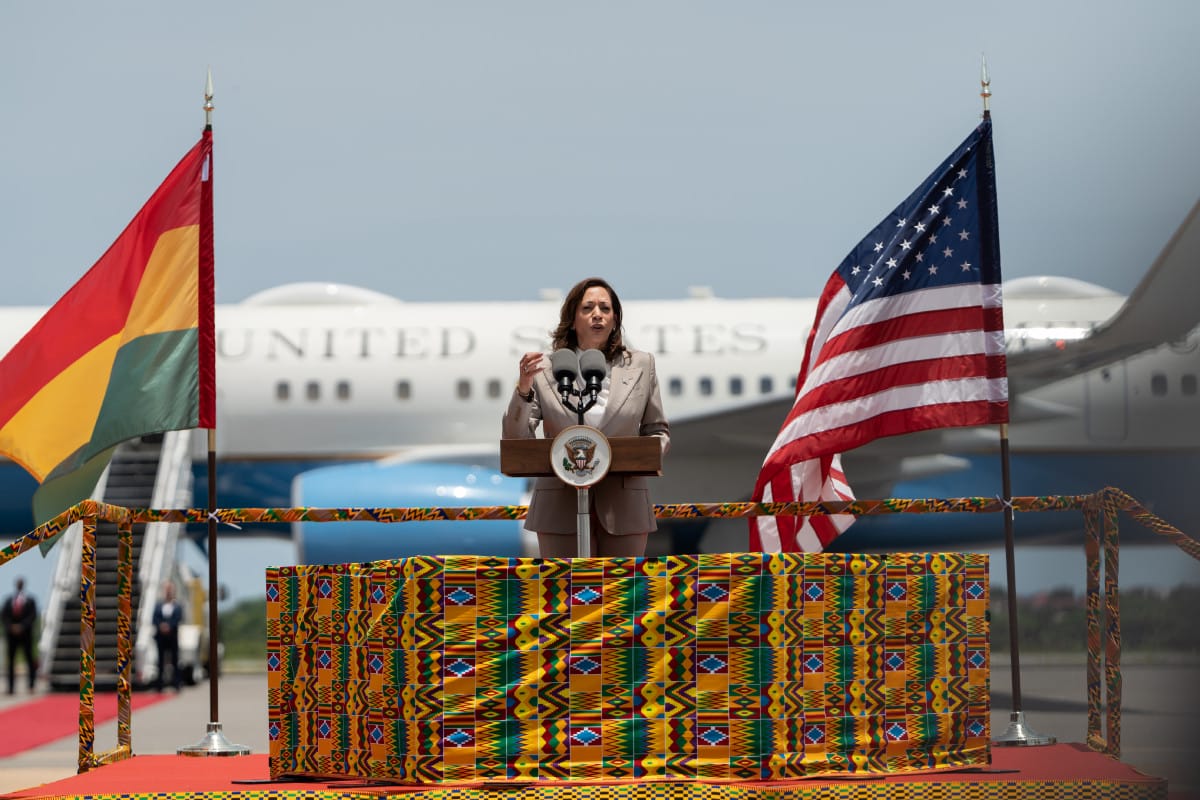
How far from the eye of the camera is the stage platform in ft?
12.4

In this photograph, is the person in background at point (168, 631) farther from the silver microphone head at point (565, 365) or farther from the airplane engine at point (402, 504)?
the silver microphone head at point (565, 365)

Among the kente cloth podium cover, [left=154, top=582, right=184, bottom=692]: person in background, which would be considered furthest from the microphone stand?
[left=154, top=582, right=184, bottom=692]: person in background

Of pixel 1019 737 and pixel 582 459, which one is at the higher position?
pixel 582 459

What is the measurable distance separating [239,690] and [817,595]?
492 inches

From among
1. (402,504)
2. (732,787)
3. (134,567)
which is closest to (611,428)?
(732,787)

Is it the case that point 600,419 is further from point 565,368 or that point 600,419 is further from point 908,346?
point 908,346

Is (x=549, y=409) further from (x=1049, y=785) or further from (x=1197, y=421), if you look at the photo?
(x=1197, y=421)

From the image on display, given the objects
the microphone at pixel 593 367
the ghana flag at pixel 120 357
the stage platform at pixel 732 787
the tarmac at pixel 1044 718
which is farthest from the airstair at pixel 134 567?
the microphone at pixel 593 367

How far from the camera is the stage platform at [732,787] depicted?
379 centimetres

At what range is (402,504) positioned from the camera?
45.1ft

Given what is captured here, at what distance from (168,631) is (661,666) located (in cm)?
1144

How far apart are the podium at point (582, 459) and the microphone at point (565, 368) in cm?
13

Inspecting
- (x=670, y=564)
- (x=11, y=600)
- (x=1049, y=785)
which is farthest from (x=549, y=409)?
(x=11, y=600)

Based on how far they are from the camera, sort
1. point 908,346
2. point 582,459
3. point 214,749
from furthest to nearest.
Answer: point 908,346 → point 214,749 → point 582,459
